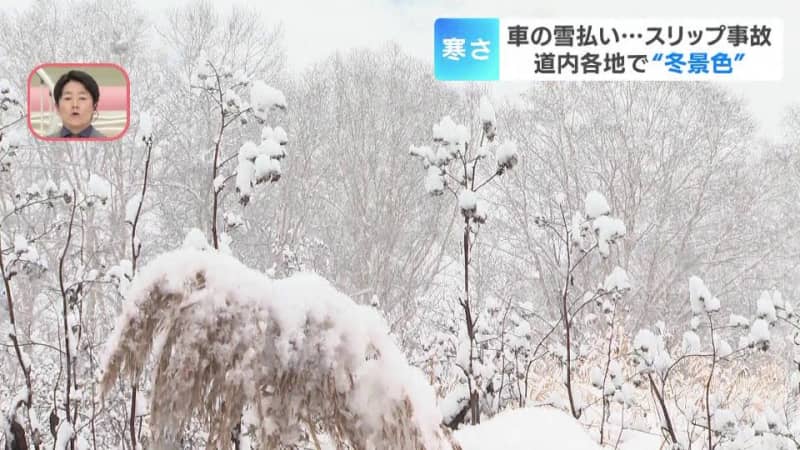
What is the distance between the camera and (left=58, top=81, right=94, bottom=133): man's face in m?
4.05

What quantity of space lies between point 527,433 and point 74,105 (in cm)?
373

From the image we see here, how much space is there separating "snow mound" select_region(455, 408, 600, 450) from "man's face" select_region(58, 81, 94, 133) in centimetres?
336

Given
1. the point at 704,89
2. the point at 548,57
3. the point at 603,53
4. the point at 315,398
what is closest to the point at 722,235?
the point at 704,89

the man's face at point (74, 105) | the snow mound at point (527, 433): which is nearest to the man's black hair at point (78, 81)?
the man's face at point (74, 105)

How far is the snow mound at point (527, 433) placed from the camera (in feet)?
4.49

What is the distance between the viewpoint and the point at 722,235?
16.9 metres
